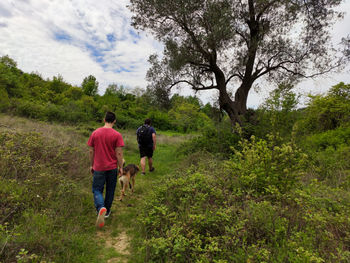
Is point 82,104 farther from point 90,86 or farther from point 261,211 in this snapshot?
point 261,211

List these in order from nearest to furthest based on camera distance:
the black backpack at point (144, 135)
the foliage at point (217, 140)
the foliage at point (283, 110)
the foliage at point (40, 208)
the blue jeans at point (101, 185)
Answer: the foliage at point (40, 208) < the blue jeans at point (101, 185) < the foliage at point (283, 110) < the black backpack at point (144, 135) < the foliage at point (217, 140)

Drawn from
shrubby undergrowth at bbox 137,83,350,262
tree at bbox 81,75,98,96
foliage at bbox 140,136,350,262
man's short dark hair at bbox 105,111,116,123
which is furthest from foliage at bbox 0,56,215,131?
man's short dark hair at bbox 105,111,116,123

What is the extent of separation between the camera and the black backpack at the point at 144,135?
7258 millimetres

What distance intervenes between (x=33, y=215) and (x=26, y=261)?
1.24 metres

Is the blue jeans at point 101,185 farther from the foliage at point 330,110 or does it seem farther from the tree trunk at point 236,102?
the foliage at point 330,110

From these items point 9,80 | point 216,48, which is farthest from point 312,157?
point 9,80

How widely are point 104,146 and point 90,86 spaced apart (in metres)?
60.1

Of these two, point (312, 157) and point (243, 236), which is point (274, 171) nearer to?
point (243, 236)

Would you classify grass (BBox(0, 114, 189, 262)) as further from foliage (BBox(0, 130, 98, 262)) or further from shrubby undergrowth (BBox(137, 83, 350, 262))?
shrubby undergrowth (BBox(137, 83, 350, 262))

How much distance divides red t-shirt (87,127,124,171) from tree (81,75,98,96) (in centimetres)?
5928

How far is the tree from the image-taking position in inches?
2190

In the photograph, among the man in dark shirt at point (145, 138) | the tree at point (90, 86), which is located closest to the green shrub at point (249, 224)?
the man in dark shirt at point (145, 138)

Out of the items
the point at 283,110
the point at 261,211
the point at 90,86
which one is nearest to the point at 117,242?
the point at 261,211

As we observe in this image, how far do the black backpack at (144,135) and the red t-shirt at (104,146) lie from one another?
3.42 meters
